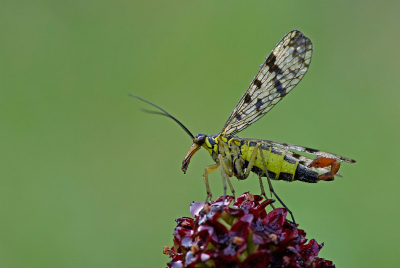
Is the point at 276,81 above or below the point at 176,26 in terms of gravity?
below

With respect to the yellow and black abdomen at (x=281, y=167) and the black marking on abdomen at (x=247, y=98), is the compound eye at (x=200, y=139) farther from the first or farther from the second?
the black marking on abdomen at (x=247, y=98)

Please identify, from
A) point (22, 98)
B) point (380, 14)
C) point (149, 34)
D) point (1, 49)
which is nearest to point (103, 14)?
point (149, 34)

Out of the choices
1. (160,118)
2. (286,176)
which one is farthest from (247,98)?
(160,118)

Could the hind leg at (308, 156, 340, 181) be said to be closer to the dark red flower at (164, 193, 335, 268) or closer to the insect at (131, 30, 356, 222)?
the insect at (131, 30, 356, 222)

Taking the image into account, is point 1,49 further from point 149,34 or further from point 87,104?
point 149,34

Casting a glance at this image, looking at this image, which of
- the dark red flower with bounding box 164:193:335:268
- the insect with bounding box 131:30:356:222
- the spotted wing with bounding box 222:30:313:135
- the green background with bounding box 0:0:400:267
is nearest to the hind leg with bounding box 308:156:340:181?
the insect with bounding box 131:30:356:222

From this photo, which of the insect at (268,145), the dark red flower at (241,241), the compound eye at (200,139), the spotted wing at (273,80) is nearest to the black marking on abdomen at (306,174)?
the insect at (268,145)
